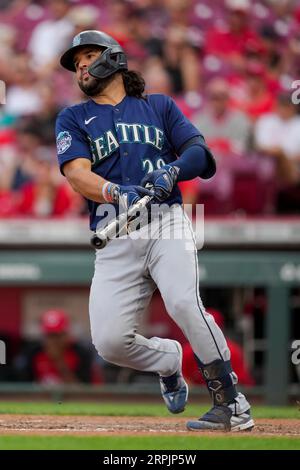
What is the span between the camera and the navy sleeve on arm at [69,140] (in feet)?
15.8

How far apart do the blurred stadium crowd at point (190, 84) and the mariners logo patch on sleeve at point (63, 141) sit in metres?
5.98

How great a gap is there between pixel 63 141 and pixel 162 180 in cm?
54

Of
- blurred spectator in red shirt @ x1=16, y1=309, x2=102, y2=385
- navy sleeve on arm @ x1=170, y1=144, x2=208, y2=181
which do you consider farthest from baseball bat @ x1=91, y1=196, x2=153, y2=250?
blurred spectator in red shirt @ x1=16, y1=309, x2=102, y2=385

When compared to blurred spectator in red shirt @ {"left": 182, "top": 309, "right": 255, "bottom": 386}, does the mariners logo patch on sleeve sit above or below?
above

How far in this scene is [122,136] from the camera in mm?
4910

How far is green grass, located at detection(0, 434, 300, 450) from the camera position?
165 inches

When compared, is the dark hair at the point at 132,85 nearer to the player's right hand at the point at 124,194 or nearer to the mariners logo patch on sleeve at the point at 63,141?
the mariners logo patch on sleeve at the point at 63,141

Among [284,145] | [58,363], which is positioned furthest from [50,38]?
[58,363]

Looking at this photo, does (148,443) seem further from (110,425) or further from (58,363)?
(58,363)

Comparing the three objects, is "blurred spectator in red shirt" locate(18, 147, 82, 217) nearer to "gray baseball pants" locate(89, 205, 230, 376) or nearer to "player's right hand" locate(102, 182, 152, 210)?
"gray baseball pants" locate(89, 205, 230, 376)

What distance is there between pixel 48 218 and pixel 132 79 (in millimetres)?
5928

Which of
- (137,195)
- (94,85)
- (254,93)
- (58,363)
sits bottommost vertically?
(58,363)

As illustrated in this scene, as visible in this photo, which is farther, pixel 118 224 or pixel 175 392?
pixel 175 392
